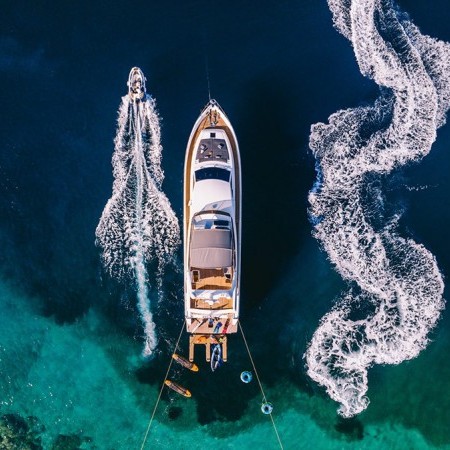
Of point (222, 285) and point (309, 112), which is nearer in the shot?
point (222, 285)

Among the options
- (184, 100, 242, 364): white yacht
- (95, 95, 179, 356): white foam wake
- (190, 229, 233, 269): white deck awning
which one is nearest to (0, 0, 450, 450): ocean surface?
→ (95, 95, 179, 356): white foam wake

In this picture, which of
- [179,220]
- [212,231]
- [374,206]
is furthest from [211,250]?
[374,206]

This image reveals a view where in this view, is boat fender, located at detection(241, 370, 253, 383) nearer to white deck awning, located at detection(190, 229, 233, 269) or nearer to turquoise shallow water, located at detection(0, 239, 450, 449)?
turquoise shallow water, located at detection(0, 239, 450, 449)

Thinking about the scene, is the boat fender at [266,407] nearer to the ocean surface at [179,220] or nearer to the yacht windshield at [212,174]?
the ocean surface at [179,220]

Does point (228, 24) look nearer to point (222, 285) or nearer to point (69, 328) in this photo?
point (222, 285)

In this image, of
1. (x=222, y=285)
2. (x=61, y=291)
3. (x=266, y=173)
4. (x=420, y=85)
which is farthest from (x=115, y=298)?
(x=420, y=85)

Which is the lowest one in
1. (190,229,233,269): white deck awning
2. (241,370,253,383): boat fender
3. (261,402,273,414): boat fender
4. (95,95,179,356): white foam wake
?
(261,402,273,414): boat fender
